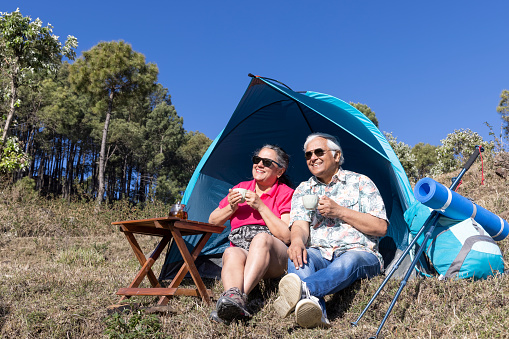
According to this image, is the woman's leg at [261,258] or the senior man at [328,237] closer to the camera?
the senior man at [328,237]

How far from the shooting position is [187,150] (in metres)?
28.4

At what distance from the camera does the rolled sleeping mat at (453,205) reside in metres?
2.59

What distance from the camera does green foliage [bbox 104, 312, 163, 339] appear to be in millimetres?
2445

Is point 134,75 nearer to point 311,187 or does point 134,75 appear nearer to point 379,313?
point 311,187

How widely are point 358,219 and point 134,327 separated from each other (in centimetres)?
176

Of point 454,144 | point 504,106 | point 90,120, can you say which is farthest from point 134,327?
point 504,106

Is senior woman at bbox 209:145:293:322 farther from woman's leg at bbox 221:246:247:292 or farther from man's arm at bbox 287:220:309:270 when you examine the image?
man's arm at bbox 287:220:309:270

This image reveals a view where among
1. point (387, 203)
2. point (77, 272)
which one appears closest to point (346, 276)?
point (387, 203)

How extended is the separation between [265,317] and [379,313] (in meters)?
0.80

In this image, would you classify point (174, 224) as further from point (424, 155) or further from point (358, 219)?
point (424, 155)

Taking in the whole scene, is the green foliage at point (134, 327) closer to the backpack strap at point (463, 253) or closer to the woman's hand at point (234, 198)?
the woman's hand at point (234, 198)

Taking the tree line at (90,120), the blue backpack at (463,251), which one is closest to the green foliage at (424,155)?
the tree line at (90,120)

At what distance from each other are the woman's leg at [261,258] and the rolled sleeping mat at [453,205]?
110 cm

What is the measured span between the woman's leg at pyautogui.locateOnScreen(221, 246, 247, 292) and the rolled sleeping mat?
1.35 metres
